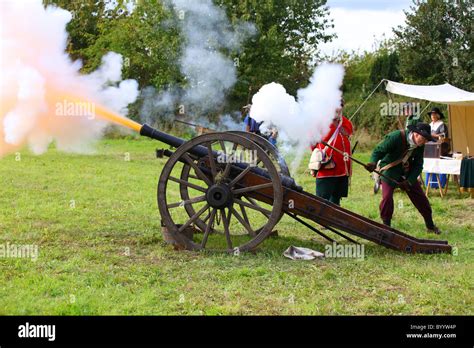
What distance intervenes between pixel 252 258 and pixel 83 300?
204 cm

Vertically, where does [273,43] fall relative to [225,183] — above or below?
above

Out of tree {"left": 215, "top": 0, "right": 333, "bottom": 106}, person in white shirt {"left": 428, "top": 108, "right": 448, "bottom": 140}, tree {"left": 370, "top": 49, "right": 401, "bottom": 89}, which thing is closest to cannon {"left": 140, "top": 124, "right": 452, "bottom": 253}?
person in white shirt {"left": 428, "top": 108, "right": 448, "bottom": 140}

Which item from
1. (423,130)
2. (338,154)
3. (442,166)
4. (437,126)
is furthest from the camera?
(437,126)

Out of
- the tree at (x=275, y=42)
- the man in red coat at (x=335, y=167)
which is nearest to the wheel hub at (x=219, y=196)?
the man in red coat at (x=335, y=167)

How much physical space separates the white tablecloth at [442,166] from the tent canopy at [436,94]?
1561 mm

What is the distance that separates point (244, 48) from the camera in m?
17.7

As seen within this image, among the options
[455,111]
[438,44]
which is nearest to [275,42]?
[455,111]

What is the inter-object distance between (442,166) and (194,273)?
712 centimetres

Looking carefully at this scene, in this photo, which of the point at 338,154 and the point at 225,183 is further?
the point at 338,154

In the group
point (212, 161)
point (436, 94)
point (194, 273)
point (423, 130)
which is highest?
point (436, 94)

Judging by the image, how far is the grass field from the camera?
17.5ft

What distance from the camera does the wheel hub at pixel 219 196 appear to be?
6965 millimetres

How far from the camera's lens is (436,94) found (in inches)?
546

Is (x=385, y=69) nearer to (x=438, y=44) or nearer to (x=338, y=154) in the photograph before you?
(x=438, y=44)
